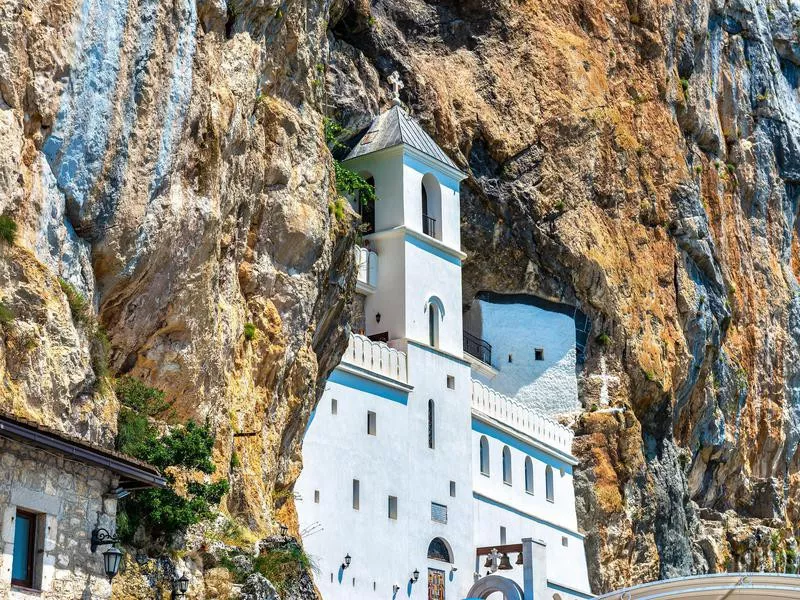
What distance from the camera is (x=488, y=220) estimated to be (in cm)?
4778

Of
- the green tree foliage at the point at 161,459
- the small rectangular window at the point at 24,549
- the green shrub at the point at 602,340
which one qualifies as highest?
the green shrub at the point at 602,340

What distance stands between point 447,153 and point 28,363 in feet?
88.9

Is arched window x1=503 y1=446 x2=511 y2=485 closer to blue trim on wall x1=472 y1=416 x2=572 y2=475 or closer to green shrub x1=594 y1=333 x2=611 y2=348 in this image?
blue trim on wall x1=472 y1=416 x2=572 y2=475

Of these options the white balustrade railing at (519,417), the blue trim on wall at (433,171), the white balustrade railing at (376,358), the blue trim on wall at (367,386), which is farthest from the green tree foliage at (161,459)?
the white balustrade railing at (519,417)

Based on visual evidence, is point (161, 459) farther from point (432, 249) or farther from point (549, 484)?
point (549, 484)

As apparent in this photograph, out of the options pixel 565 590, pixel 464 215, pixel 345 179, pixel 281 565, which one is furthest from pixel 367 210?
pixel 281 565

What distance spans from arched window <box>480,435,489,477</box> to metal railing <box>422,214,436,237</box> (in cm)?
598

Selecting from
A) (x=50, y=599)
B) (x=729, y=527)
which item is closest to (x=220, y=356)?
(x=50, y=599)

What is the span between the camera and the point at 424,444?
3975 cm

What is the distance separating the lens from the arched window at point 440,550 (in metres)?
39.3

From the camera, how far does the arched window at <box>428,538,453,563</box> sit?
129ft

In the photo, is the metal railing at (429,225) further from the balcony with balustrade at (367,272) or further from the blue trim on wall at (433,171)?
the balcony with balustrade at (367,272)

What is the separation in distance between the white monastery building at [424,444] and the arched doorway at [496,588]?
2.0 inches

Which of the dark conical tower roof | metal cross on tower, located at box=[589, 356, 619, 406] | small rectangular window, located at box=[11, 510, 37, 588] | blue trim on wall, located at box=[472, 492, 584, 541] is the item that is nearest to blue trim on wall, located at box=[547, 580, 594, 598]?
blue trim on wall, located at box=[472, 492, 584, 541]
